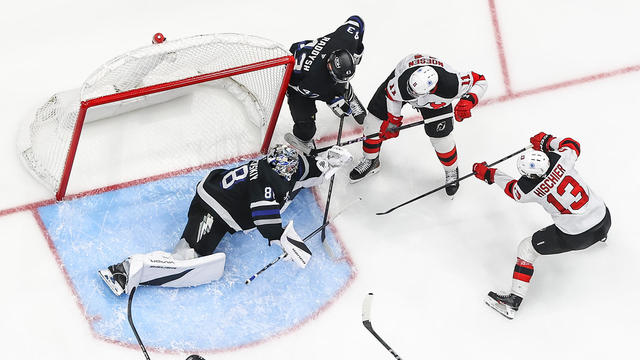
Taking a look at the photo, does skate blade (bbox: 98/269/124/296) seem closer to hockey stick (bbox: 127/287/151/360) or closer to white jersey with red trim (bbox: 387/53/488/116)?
hockey stick (bbox: 127/287/151/360)

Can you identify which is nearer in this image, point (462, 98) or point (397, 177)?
point (462, 98)

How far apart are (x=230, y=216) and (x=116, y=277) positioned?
70 cm

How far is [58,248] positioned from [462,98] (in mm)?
2379

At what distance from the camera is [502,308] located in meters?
4.91

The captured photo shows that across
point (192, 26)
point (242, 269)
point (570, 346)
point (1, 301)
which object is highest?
point (192, 26)

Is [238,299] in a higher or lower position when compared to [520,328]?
higher

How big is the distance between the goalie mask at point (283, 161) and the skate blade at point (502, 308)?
135cm

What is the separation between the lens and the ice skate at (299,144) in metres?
5.23

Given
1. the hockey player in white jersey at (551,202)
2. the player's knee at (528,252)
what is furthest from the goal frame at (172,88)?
the player's knee at (528,252)

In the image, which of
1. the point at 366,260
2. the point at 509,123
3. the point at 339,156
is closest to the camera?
the point at 339,156

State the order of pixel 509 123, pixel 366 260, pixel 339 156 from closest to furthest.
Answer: pixel 339 156 → pixel 366 260 → pixel 509 123

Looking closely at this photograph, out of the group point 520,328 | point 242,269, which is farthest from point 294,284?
point 520,328

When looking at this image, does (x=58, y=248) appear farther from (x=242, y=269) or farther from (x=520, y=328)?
(x=520, y=328)

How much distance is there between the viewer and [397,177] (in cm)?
533
